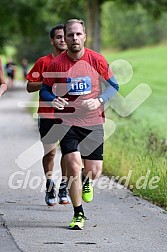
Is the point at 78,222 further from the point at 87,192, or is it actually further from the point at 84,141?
the point at 84,141

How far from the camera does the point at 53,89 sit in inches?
325

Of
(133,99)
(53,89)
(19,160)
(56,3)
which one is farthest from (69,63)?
(56,3)

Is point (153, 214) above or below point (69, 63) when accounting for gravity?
below

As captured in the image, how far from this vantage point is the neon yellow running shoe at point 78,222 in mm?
7949

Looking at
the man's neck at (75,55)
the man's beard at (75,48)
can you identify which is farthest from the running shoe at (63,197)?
the man's beard at (75,48)

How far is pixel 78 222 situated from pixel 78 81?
142 centimetres

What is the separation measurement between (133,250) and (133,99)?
17.2 meters

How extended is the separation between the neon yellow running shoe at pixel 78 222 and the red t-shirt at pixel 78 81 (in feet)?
3.08

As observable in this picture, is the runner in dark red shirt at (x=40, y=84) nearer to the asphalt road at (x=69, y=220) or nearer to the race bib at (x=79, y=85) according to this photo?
the asphalt road at (x=69, y=220)

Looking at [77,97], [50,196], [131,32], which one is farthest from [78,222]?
[131,32]

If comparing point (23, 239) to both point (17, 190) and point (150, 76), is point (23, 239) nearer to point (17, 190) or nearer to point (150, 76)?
point (17, 190)

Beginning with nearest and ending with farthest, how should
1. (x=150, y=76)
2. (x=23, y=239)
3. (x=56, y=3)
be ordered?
(x=23, y=239) → (x=56, y=3) → (x=150, y=76)

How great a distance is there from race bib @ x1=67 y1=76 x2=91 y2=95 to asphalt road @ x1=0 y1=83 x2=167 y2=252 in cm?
139

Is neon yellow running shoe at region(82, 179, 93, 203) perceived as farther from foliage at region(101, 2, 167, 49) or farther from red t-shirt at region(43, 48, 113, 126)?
foliage at region(101, 2, 167, 49)
